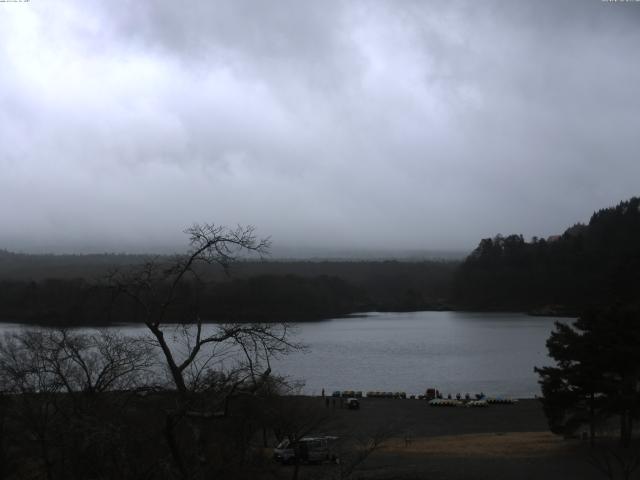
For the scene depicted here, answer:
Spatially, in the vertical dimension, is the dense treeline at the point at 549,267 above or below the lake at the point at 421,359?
above

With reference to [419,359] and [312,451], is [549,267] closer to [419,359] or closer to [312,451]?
[419,359]

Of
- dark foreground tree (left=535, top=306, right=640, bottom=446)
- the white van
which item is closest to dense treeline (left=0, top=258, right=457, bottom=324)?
the white van

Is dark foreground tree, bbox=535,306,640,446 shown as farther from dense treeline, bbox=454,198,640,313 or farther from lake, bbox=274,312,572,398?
dense treeline, bbox=454,198,640,313

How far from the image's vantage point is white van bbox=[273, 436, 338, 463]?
1459 cm

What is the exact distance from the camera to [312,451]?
1485 cm

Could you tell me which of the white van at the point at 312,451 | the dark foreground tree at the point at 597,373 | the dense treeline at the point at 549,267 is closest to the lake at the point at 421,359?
the white van at the point at 312,451

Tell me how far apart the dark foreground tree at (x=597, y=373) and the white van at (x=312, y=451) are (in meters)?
5.97

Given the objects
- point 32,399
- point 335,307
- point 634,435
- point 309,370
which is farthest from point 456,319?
point 32,399

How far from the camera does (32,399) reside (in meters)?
12.1

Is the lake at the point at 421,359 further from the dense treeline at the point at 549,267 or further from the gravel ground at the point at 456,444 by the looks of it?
the dense treeline at the point at 549,267

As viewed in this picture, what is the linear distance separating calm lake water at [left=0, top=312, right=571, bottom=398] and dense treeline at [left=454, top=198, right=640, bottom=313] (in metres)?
25.9

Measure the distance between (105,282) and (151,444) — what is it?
5.63 ft

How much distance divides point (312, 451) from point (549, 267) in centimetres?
9467

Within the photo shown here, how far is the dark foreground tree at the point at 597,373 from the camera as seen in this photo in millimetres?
16188
